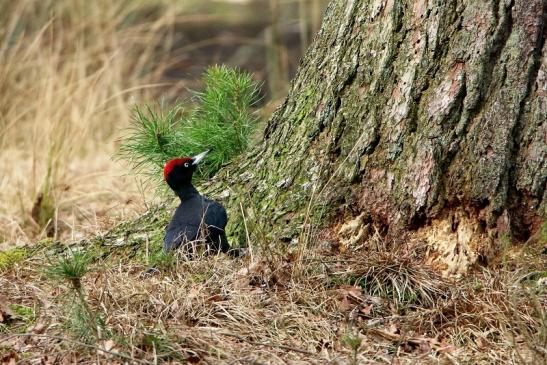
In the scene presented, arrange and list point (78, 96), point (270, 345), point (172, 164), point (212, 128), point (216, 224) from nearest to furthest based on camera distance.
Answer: point (270, 345)
point (216, 224)
point (172, 164)
point (212, 128)
point (78, 96)

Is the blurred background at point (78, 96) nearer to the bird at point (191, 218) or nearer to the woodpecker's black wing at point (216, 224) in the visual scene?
the bird at point (191, 218)

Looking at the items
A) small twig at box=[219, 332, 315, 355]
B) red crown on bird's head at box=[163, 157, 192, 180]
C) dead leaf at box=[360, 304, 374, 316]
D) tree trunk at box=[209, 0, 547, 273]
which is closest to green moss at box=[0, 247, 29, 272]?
red crown on bird's head at box=[163, 157, 192, 180]

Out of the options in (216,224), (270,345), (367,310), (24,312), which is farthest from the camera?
(216,224)

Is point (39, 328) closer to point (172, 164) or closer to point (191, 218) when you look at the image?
point (191, 218)

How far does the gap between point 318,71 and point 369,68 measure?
0.98 feet

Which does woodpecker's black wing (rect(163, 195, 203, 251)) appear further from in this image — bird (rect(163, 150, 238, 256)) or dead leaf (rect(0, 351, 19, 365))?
dead leaf (rect(0, 351, 19, 365))

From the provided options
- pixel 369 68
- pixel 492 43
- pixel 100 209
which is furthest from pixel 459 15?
pixel 100 209

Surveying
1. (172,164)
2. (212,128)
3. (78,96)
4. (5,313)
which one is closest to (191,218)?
(172,164)

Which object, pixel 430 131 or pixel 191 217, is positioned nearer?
pixel 430 131

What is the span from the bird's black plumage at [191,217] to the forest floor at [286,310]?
0.13 m

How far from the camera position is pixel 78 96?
22.8ft

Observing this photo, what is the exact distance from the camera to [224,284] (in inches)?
140

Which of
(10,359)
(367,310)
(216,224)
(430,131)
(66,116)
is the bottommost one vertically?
(367,310)

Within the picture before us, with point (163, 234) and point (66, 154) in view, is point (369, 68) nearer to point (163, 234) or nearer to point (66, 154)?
point (163, 234)
